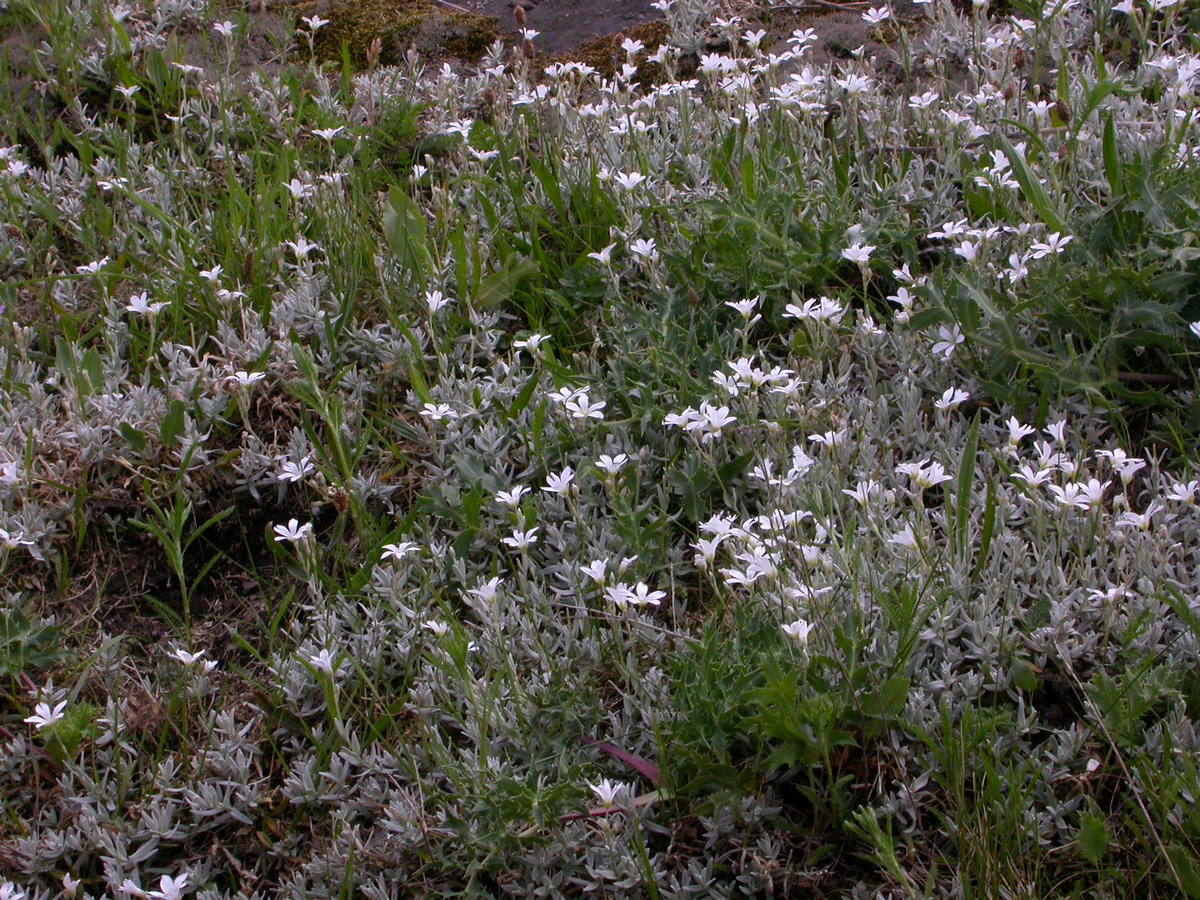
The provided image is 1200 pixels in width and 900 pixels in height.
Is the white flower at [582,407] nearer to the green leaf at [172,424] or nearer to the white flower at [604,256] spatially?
the white flower at [604,256]

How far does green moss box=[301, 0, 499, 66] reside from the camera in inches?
207

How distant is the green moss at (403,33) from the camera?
5.25 m

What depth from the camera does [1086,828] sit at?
2.02 metres

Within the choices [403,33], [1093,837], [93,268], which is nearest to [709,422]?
[1093,837]

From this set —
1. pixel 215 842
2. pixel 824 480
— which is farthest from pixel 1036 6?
pixel 215 842

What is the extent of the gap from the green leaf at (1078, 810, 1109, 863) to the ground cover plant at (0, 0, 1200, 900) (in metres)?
0.01

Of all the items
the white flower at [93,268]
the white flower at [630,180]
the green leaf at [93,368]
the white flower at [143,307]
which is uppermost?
the white flower at [630,180]

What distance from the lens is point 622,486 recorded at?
2936 millimetres

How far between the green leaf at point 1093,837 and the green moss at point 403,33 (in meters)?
4.38

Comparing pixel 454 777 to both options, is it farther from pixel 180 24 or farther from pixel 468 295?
pixel 180 24

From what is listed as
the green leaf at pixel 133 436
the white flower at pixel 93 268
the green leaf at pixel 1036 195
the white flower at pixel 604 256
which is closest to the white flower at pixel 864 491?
the green leaf at pixel 1036 195

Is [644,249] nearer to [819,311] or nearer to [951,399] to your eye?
[819,311]

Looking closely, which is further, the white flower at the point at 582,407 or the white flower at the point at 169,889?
the white flower at the point at 582,407

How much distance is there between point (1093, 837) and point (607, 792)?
915 millimetres
